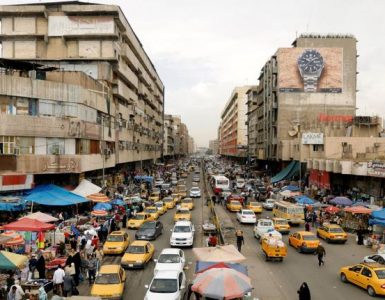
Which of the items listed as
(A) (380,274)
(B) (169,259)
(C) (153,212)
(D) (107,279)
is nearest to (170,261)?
(B) (169,259)

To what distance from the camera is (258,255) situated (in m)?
26.7

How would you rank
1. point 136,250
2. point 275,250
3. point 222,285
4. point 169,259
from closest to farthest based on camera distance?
point 222,285, point 169,259, point 136,250, point 275,250

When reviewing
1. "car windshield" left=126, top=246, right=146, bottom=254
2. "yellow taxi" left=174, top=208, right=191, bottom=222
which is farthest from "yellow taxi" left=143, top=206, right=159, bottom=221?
"car windshield" left=126, top=246, right=146, bottom=254

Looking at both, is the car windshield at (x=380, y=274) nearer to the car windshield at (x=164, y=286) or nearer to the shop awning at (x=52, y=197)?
the car windshield at (x=164, y=286)

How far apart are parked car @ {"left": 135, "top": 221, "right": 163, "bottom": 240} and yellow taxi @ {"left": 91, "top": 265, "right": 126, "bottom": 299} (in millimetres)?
11640

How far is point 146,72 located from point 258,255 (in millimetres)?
70583

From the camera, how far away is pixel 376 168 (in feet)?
135

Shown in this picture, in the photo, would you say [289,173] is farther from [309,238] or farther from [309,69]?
[309,238]

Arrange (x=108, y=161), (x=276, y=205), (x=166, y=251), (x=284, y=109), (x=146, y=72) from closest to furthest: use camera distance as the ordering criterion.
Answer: (x=166, y=251) < (x=276, y=205) < (x=108, y=161) < (x=284, y=109) < (x=146, y=72)

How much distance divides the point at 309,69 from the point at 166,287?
71.4m

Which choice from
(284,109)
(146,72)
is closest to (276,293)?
(284,109)

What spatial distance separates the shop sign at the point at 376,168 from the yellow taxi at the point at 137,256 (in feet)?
82.4

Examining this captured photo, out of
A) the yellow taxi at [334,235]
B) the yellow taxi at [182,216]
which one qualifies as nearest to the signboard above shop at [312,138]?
the yellow taxi at [182,216]

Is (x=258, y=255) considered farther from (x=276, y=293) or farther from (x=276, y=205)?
(x=276, y=205)
